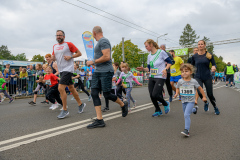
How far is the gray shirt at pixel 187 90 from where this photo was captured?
3607 millimetres

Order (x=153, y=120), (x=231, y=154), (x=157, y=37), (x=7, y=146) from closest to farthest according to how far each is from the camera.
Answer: (x=231, y=154) < (x=7, y=146) < (x=153, y=120) < (x=157, y=37)

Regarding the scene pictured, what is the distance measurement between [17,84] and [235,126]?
11936 mm

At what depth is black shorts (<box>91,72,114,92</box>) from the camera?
4.06m

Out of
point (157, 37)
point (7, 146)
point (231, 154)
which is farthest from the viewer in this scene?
point (157, 37)

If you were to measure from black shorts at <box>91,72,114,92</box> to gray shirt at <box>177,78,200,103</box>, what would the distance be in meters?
1.38

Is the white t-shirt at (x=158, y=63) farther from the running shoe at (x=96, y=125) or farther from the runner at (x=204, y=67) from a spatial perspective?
A: the running shoe at (x=96, y=125)

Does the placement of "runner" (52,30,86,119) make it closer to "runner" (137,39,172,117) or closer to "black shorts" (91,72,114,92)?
"black shorts" (91,72,114,92)

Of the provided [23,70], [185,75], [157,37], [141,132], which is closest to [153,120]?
[141,132]

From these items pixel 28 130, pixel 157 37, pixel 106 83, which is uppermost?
pixel 157 37

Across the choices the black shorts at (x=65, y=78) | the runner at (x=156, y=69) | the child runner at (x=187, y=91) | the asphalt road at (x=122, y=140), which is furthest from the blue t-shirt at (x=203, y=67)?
the black shorts at (x=65, y=78)

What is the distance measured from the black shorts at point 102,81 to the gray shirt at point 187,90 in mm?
1382

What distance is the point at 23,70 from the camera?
12.2 meters

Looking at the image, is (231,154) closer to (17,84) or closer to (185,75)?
(185,75)

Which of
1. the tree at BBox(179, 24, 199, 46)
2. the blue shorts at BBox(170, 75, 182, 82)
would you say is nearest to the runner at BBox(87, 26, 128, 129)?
the blue shorts at BBox(170, 75, 182, 82)
